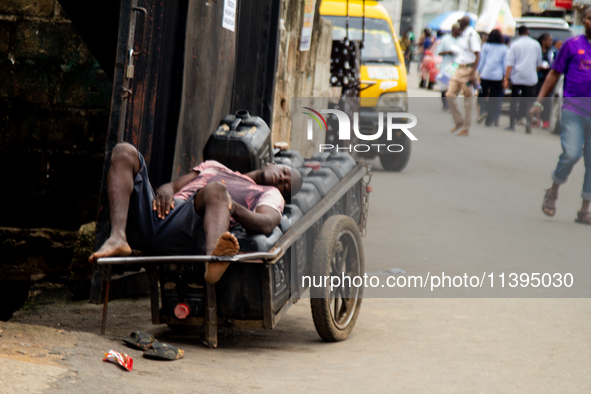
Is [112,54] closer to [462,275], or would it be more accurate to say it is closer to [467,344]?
[467,344]

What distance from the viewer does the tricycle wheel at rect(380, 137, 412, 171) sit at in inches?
441

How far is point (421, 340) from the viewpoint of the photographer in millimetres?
4398

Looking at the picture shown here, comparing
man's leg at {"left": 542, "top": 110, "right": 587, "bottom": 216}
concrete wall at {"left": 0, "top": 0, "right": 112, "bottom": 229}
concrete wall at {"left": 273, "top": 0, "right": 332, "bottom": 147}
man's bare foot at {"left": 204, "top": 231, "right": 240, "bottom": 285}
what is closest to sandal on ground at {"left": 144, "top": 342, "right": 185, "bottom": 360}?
man's bare foot at {"left": 204, "top": 231, "right": 240, "bottom": 285}

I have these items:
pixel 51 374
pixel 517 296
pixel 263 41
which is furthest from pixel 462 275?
pixel 51 374

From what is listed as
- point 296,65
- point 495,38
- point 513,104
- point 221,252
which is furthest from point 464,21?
point 221,252

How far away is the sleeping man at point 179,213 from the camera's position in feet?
11.6

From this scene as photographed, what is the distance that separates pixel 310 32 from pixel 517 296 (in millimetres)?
3918

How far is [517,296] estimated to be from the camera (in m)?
5.50

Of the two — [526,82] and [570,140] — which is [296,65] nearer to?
[570,140]

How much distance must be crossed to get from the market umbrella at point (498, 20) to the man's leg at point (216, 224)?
18050mm

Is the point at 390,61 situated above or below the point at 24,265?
above

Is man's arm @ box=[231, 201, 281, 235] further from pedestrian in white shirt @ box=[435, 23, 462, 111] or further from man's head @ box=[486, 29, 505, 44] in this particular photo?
pedestrian in white shirt @ box=[435, 23, 462, 111]

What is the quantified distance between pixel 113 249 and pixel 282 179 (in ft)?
3.72

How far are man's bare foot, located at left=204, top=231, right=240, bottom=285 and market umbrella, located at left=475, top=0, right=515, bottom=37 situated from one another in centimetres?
1827
